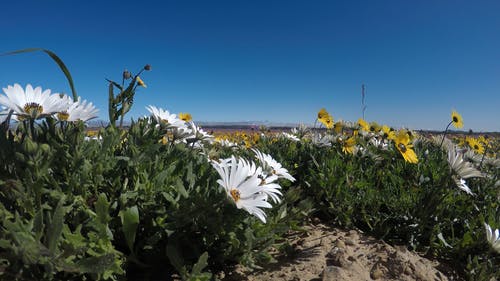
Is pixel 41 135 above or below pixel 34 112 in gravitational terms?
below

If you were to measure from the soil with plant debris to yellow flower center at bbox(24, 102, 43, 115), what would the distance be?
Result: 118 cm

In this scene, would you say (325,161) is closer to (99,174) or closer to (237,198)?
(237,198)

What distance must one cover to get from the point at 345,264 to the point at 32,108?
1.77 metres

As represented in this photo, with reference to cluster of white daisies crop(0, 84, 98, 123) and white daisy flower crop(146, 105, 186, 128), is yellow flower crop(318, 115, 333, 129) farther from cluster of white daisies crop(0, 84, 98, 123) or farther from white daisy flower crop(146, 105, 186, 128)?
cluster of white daisies crop(0, 84, 98, 123)

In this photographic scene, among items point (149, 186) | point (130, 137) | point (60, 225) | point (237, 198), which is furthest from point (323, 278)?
point (130, 137)

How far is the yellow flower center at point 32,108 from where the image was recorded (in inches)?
54.9

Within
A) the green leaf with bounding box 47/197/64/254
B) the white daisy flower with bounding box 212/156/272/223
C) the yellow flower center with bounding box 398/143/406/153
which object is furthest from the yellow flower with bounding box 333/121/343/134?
the green leaf with bounding box 47/197/64/254

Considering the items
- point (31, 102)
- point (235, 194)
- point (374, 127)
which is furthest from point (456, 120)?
point (31, 102)

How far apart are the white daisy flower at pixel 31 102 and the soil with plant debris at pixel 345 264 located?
116 centimetres

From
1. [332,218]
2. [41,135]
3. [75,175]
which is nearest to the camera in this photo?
[75,175]

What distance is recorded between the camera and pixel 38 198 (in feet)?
4.39

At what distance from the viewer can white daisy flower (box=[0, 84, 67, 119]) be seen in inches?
53.8

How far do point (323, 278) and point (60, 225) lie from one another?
4.07 feet

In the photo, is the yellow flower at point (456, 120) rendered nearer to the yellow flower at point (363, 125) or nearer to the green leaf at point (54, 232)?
the yellow flower at point (363, 125)
